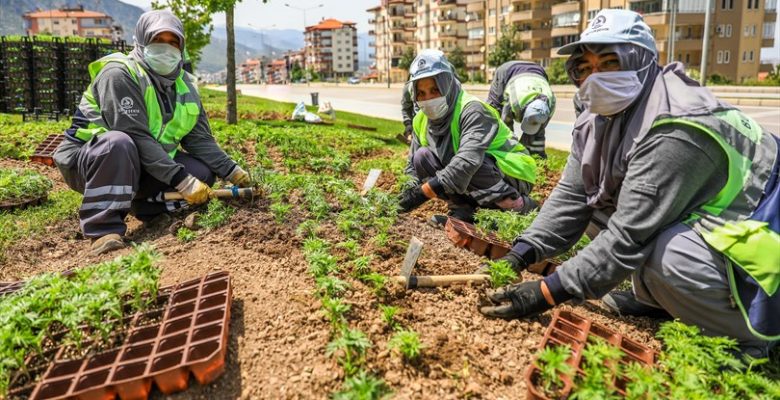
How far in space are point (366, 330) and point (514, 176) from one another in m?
2.92

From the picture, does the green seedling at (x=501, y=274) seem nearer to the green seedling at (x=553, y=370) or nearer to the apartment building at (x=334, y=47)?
the green seedling at (x=553, y=370)

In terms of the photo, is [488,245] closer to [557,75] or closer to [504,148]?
[504,148]

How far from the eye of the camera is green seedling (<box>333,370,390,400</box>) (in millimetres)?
1918

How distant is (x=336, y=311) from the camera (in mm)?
2488

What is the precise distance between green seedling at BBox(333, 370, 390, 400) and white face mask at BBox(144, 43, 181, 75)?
10.7 feet

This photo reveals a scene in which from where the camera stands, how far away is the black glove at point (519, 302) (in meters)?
2.70

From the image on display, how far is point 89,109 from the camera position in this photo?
438 centimetres

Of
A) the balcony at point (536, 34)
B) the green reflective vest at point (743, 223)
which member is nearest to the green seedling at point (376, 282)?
the green reflective vest at point (743, 223)

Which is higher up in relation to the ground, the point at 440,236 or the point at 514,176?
the point at 514,176

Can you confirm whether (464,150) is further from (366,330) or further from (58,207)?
(58,207)

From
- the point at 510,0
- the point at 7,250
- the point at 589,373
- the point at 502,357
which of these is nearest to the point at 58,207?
the point at 7,250

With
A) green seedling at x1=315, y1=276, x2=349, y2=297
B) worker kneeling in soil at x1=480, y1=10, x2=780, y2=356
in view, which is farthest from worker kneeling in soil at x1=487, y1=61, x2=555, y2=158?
green seedling at x1=315, y1=276, x2=349, y2=297

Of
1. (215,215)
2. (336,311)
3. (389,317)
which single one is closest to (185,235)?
(215,215)

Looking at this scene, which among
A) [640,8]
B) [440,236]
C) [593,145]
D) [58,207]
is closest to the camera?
[593,145]
